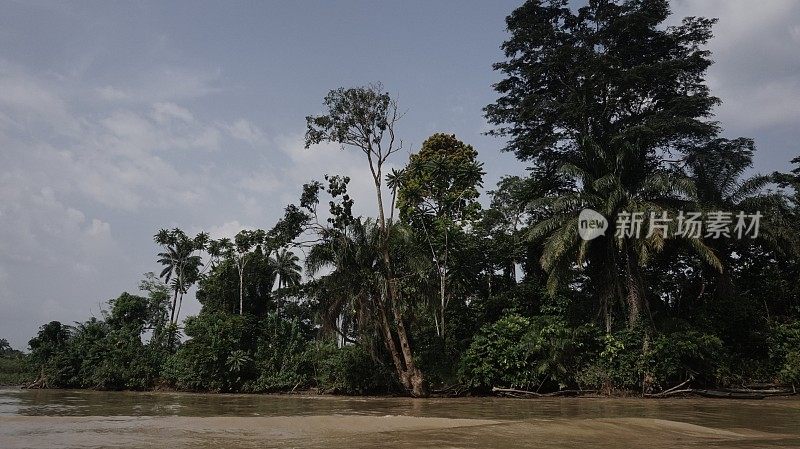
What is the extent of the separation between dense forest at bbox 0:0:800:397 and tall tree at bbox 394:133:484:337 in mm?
86

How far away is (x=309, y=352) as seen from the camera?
79.4 feet

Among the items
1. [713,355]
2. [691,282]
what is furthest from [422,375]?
[691,282]

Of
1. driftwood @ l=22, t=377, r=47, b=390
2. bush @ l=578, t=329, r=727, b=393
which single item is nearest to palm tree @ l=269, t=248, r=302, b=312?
driftwood @ l=22, t=377, r=47, b=390

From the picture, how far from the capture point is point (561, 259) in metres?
18.5

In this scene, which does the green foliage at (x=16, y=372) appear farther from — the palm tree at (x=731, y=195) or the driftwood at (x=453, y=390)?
the palm tree at (x=731, y=195)

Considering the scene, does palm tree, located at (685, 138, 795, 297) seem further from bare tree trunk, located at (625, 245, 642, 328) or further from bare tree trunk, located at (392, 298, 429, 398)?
bare tree trunk, located at (392, 298, 429, 398)

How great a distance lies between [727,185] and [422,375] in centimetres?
1368

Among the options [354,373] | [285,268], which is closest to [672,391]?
[354,373]

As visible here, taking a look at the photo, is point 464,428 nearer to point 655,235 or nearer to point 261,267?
point 655,235

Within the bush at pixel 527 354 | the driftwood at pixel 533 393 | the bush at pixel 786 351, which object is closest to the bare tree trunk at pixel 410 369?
the bush at pixel 527 354

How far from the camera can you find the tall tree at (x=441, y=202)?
2211cm

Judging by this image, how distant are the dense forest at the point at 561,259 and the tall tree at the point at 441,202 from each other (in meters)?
0.09

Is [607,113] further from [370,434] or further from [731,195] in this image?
[370,434]

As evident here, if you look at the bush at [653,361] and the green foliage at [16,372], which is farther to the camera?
the green foliage at [16,372]
